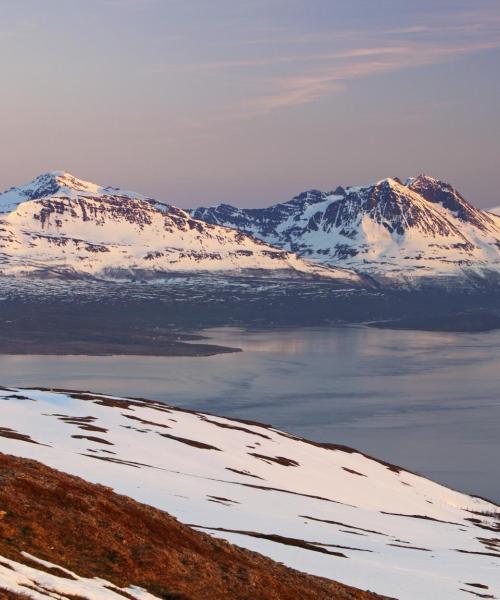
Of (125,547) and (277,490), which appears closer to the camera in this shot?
(125,547)

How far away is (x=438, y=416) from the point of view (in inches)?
6654

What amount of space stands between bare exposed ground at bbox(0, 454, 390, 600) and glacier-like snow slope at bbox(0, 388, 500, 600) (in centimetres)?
585

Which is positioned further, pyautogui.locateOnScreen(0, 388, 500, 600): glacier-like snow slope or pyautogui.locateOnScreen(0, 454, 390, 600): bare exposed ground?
pyautogui.locateOnScreen(0, 388, 500, 600): glacier-like snow slope

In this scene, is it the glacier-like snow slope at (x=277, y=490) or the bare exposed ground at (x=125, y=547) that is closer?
the bare exposed ground at (x=125, y=547)

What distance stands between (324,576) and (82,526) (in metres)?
11.8

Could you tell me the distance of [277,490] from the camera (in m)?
65.6

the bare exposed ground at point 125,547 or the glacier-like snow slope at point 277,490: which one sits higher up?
the bare exposed ground at point 125,547

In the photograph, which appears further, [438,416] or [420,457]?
[438,416]

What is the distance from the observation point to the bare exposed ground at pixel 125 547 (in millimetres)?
27047

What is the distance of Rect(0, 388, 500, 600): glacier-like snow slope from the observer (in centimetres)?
4319

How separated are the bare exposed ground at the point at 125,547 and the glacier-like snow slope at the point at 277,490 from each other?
19.2 feet

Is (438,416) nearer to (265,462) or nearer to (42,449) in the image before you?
(265,462)

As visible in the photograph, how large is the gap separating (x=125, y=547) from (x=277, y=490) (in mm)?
36984

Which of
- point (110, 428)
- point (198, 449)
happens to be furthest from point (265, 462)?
point (110, 428)
